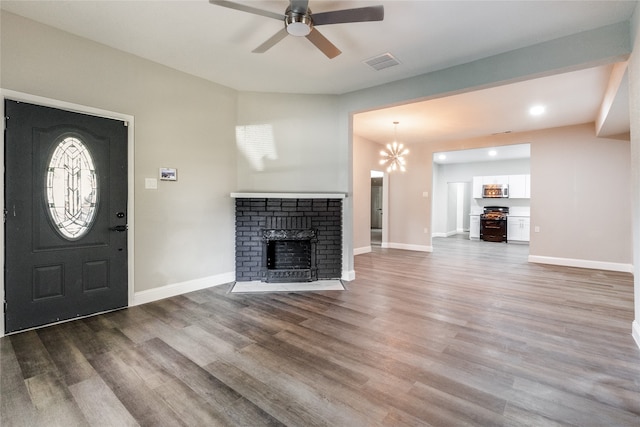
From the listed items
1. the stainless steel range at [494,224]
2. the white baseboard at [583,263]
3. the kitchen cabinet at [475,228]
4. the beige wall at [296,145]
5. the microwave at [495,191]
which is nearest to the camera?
the beige wall at [296,145]

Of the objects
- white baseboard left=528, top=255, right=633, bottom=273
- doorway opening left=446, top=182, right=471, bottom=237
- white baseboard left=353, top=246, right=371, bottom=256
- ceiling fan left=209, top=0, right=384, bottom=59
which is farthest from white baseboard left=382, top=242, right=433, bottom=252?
ceiling fan left=209, top=0, right=384, bottom=59

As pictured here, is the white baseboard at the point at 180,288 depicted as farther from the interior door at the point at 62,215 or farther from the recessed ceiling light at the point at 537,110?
the recessed ceiling light at the point at 537,110

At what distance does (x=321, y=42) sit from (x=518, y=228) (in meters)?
9.56

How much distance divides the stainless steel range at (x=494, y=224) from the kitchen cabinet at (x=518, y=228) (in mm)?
231

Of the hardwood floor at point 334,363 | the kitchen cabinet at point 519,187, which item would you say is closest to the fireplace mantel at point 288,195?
the hardwood floor at point 334,363

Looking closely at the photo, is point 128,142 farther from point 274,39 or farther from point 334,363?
point 334,363

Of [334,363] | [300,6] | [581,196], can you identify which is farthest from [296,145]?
[581,196]

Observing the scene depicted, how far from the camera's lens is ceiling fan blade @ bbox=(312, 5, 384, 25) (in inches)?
84.0

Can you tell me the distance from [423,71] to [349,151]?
1.46 meters

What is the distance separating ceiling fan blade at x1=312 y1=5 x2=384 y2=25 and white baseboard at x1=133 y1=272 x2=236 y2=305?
342 centimetres

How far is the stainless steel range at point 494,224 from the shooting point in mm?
9242

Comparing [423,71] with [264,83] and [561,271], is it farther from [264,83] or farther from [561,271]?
[561,271]

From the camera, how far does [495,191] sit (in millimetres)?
9539

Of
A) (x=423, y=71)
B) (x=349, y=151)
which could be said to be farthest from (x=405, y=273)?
(x=423, y=71)
